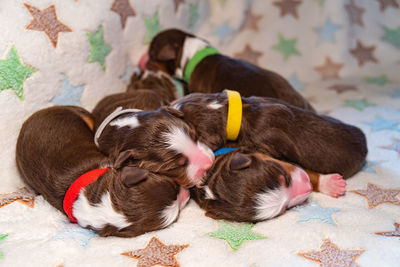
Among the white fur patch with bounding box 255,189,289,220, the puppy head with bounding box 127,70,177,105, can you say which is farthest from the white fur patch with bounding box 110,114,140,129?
the puppy head with bounding box 127,70,177,105

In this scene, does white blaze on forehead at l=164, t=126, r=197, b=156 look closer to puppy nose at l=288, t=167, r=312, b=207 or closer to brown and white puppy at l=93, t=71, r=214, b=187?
brown and white puppy at l=93, t=71, r=214, b=187

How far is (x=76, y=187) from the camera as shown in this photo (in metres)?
2.24

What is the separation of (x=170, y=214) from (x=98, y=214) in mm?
381

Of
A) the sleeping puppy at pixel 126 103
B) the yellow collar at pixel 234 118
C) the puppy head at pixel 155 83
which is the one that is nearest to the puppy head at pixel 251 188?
the yellow collar at pixel 234 118

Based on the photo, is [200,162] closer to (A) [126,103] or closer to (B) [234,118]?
(B) [234,118]

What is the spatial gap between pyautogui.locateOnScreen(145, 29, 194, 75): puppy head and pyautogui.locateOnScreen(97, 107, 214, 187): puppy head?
4.37 ft

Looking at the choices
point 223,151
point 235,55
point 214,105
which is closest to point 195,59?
point 235,55

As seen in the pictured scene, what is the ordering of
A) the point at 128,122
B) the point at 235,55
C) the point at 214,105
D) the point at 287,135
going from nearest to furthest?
the point at 128,122, the point at 287,135, the point at 214,105, the point at 235,55

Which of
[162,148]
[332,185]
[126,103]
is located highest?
[126,103]

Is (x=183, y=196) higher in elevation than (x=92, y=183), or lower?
lower

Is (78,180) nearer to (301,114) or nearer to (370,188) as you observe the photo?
(301,114)

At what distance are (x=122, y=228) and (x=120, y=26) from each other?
1.81 m

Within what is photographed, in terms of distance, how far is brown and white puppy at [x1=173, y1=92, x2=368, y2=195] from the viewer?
8.40ft

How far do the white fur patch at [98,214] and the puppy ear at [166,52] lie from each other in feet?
6.00
